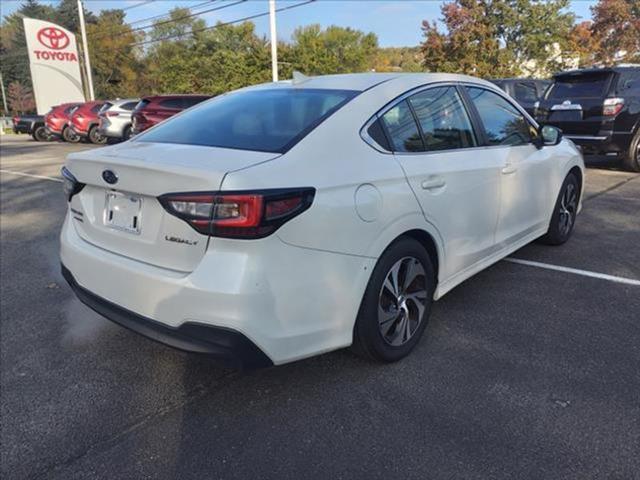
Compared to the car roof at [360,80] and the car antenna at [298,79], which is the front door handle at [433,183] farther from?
the car antenna at [298,79]

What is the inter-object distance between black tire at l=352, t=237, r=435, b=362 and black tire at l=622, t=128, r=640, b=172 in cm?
793

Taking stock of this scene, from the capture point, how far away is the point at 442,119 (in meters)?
3.30

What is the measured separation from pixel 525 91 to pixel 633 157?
4.11 meters

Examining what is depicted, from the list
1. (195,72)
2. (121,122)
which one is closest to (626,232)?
(121,122)

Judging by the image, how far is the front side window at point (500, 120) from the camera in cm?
371

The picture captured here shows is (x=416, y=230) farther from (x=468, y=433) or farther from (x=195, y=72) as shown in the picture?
(x=195, y=72)

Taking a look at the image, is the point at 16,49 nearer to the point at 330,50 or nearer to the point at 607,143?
the point at 330,50

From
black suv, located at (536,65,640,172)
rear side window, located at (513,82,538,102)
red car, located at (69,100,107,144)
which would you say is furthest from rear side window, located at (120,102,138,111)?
black suv, located at (536,65,640,172)

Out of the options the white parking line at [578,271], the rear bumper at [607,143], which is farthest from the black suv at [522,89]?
the white parking line at [578,271]

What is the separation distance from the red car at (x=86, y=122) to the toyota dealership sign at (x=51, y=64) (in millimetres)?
17361

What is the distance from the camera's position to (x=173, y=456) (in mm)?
2291

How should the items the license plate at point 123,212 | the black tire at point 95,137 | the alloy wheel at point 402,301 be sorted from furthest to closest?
the black tire at point 95,137 < the alloy wheel at point 402,301 < the license plate at point 123,212

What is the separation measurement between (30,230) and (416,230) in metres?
5.39

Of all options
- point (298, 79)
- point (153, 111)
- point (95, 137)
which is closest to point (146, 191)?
point (298, 79)
